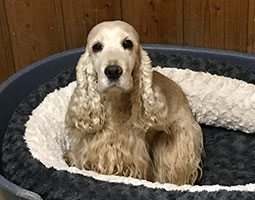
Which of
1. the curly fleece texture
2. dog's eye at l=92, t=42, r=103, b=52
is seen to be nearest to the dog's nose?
dog's eye at l=92, t=42, r=103, b=52

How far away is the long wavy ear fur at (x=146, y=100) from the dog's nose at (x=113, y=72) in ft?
0.54

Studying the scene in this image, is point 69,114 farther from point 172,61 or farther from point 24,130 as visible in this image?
point 172,61

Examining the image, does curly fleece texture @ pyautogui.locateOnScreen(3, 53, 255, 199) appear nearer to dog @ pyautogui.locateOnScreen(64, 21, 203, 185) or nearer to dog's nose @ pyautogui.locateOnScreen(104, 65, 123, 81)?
dog @ pyautogui.locateOnScreen(64, 21, 203, 185)

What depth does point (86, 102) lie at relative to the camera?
1667 millimetres

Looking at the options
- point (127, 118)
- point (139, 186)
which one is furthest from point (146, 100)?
point (139, 186)

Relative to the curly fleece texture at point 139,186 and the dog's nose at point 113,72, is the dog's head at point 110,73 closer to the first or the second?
the dog's nose at point 113,72

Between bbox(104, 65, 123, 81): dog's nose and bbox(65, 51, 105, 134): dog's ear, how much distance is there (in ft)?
0.48

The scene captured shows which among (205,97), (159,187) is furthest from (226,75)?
(159,187)

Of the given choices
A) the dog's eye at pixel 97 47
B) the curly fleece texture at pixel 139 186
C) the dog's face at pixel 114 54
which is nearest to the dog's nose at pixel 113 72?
the dog's face at pixel 114 54

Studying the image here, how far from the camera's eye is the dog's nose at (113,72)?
148 cm

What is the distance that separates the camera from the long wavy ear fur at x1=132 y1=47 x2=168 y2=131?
1650mm

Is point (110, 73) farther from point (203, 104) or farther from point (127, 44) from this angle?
point (203, 104)

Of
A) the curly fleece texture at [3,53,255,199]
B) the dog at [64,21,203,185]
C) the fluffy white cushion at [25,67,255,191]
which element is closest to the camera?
the curly fleece texture at [3,53,255,199]

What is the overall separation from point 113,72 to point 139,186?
309 millimetres
